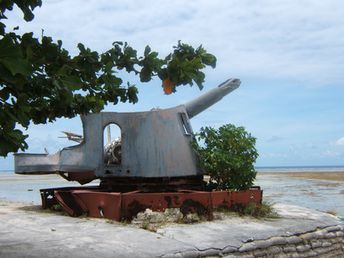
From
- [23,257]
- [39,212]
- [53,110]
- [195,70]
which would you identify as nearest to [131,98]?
[53,110]

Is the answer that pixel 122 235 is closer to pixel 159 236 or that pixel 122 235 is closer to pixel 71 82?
pixel 159 236

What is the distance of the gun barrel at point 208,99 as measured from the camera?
11680mm

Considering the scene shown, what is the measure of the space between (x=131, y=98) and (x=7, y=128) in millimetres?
2508

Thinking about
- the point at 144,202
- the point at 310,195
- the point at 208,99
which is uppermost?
the point at 208,99

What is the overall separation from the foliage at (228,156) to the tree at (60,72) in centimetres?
427

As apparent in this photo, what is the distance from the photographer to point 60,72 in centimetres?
473

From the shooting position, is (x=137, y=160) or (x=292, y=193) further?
(x=292, y=193)

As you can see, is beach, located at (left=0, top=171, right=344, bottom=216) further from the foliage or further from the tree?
the tree

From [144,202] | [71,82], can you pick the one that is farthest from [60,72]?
[144,202]

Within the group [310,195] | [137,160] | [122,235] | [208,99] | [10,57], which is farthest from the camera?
[310,195]

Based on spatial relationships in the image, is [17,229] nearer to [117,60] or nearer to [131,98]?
[131,98]

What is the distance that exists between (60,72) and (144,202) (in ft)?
15.9

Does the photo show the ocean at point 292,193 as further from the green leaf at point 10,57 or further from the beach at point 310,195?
the green leaf at point 10,57

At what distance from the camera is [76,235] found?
794 cm
